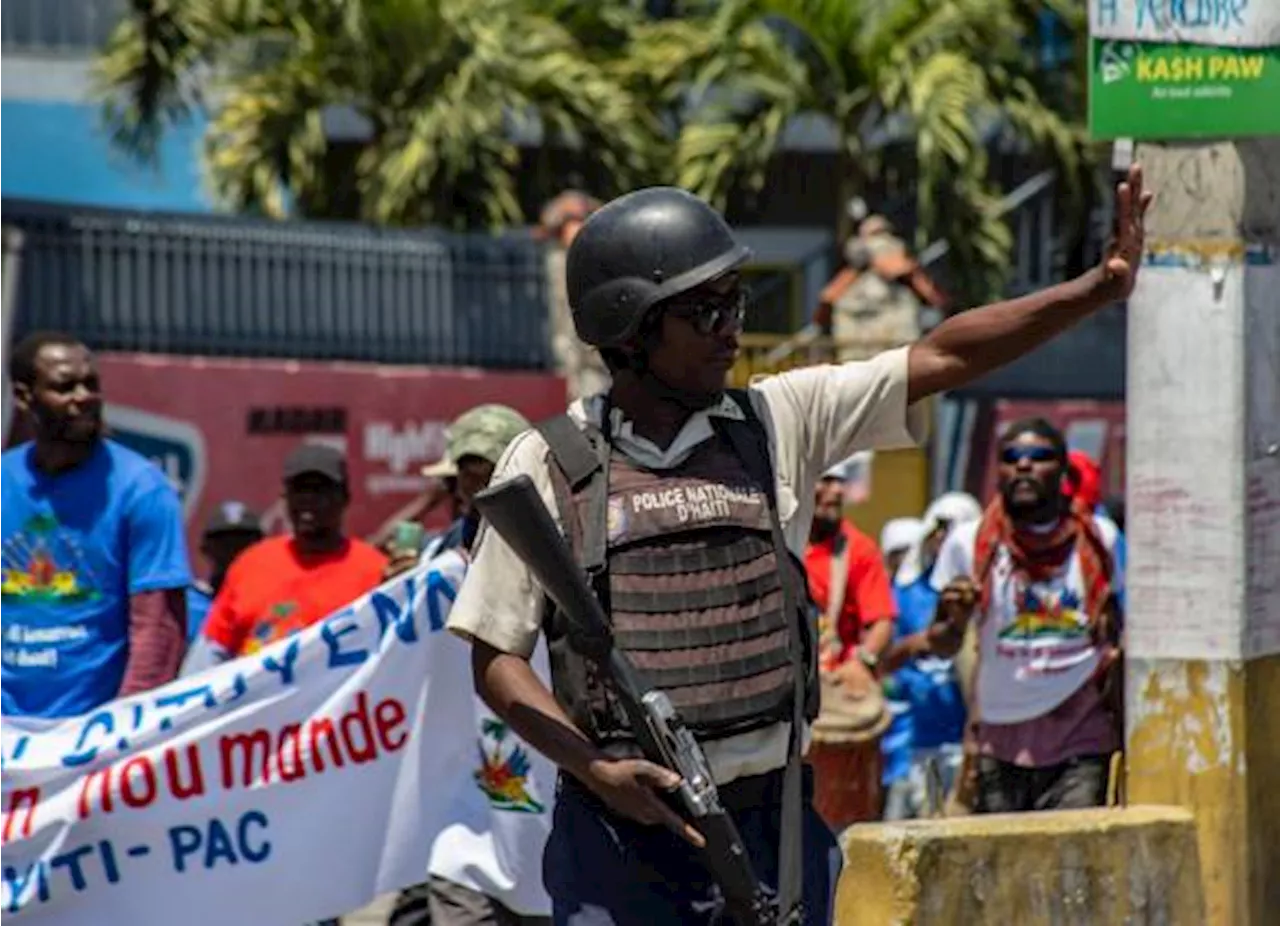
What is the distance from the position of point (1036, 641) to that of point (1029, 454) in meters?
0.56

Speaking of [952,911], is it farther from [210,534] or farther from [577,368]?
[577,368]

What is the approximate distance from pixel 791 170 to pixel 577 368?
6.50 metres

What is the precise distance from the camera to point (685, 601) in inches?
203

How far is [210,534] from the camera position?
39.6ft

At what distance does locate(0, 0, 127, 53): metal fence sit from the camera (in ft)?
81.9

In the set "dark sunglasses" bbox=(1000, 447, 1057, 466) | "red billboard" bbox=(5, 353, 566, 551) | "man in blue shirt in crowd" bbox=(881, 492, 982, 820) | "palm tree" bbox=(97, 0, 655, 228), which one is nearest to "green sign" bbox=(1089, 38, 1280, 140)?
"dark sunglasses" bbox=(1000, 447, 1057, 466)

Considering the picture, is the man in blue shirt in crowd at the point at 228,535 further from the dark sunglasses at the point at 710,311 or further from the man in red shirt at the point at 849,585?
the dark sunglasses at the point at 710,311

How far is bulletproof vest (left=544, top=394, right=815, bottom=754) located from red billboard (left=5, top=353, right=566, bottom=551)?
37.5 ft

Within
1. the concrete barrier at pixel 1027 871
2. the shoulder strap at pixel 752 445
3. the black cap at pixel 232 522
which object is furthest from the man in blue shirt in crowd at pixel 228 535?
the shoulder strap at pixel 752 445

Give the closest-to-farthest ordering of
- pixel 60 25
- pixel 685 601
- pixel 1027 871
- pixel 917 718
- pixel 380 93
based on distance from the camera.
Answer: pixel 685 601
pixel 1027 871
pixel 917 718
pixel 380 93
pixel 60 25

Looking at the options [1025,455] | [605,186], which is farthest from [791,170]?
[1025,455]

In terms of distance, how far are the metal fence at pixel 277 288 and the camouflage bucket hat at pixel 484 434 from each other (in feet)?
28.3

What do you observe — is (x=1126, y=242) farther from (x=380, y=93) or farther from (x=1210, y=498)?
(x=380, y=93)

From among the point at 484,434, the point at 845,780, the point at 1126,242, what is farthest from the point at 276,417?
the point at 1126,242
